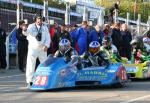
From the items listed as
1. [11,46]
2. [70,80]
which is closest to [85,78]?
[70,80]

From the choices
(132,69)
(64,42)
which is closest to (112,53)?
(132,69)

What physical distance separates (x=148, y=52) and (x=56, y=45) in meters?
3.40

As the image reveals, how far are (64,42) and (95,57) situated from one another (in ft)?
3.04

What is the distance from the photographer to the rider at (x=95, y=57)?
42.7ft

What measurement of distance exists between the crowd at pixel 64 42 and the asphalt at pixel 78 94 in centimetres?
76

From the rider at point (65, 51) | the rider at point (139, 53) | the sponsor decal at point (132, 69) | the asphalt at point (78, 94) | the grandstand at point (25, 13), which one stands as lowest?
the asphalt at point (78, 94)

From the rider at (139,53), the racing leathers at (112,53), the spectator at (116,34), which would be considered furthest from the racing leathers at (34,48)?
the spectator at (116,34)

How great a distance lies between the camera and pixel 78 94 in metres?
11.4

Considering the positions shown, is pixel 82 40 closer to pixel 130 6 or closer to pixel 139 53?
pixel 139 53

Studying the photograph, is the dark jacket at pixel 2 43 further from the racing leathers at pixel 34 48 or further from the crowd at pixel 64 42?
the racing leathers at pixel 34 48

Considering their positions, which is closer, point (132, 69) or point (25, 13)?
point (132, 69)

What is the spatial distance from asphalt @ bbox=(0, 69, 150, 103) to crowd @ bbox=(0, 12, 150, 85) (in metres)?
0.76

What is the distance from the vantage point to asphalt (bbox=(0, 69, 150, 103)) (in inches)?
411

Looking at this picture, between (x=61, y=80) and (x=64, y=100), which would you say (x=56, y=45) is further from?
(x=64, y=100)
